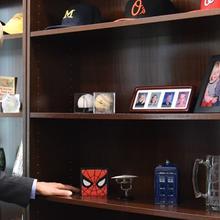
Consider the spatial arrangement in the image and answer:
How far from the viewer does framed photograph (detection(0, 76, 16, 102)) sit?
233 cm

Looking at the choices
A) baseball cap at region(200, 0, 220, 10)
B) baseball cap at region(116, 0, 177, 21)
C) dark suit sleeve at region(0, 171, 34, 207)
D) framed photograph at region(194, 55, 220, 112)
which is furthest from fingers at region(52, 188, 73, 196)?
baseball cap at region(200, 0, 220, 10)

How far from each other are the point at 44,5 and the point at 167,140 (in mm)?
846

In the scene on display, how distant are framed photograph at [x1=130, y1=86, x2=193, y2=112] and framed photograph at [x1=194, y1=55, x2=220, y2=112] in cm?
5

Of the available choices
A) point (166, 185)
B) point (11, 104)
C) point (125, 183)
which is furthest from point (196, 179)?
point (11, 104)

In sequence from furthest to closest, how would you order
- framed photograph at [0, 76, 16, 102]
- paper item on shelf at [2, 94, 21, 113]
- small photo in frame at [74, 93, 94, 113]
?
framed photograph at [0, 76, 16, 102] → paper item on shelf at [2, 94, 21, 113] → small photo in frame at [74, 93, 94, 113]

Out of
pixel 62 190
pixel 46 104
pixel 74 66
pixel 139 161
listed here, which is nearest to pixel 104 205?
pixel 62 190

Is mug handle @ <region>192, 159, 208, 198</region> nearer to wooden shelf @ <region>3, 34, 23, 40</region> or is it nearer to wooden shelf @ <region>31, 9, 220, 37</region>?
wooden shelf @ <region>31, 9, 220, 37</region>

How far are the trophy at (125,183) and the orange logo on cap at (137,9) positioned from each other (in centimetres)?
70

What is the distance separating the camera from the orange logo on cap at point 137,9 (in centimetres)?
176

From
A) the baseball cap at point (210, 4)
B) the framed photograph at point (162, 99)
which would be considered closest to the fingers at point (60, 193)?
the framed photograph at point (162, 99)

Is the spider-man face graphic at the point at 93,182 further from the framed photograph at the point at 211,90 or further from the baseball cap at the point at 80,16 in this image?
the baseball cap at the point at 80,16

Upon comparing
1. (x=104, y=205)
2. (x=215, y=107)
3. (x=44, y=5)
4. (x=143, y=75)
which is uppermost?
(x=44, y=5)

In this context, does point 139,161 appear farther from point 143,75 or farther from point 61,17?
point 61,17

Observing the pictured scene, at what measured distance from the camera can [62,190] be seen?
189cm
